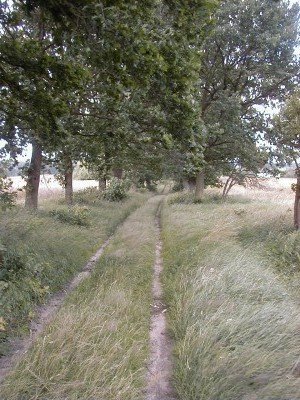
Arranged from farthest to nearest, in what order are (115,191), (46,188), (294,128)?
1. (46,188)
2. (115,191)
3. (294,128)

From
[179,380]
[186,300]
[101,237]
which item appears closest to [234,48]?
[101,237]

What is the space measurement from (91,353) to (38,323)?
177 cm

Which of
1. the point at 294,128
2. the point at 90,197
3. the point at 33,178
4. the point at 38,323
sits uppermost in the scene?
the point at 294,128

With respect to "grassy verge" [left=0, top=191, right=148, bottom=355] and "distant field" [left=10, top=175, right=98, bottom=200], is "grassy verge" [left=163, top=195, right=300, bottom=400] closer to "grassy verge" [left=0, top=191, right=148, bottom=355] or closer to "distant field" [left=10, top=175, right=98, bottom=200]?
"grassy verge" [left=0, top=191, right=148, bottom=355]

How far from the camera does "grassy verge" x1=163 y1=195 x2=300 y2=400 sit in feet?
12.9

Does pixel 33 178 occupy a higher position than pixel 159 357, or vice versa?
pixel 33 178

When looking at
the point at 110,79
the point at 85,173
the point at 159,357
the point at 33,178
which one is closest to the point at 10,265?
the point at 159,357

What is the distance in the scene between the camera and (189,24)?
6.27 metres

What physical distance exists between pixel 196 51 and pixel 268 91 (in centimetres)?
1631

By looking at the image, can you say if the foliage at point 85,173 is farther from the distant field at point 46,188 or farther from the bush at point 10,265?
the bush at point 10,265

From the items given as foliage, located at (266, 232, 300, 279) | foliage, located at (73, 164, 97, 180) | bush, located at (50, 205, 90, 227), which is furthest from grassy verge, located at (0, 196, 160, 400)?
foliage, located at (73, 164, 97, 180)

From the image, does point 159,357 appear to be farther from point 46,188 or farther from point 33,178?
point 46,188

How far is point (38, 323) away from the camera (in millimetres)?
5641

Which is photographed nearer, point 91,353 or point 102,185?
→ point 91,353
